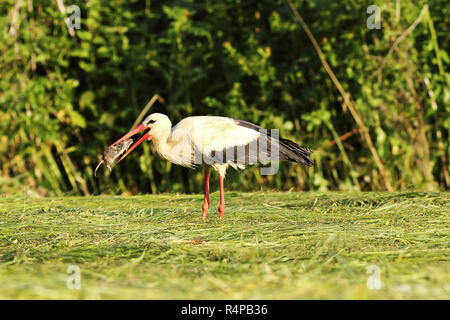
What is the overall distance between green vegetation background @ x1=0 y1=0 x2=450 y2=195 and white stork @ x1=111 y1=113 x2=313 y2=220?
63.0 inches

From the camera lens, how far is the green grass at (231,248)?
2.35 metres

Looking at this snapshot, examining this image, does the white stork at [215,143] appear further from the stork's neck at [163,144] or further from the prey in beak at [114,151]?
the prey in beak at [114,151]

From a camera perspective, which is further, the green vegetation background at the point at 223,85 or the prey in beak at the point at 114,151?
the green vegetation background at the point at 223,85

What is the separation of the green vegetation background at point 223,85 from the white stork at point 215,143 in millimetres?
1601

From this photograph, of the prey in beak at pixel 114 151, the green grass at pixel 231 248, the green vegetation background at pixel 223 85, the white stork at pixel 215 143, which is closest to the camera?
the green grass at pixel 231 248

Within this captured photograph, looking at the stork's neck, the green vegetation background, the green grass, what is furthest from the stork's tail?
the green vegetation background

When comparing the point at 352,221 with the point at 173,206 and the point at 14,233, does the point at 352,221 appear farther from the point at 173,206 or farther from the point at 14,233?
the point at 14,233

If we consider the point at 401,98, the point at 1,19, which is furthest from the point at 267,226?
the point at 1,19

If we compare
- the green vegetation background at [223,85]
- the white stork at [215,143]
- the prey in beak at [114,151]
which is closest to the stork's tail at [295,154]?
the white stork at [215,143]

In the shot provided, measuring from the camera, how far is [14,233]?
143 inches

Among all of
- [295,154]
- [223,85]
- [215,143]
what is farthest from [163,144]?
[223,85]

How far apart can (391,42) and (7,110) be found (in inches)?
152

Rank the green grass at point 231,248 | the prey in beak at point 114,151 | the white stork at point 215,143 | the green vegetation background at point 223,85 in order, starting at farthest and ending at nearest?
the green vegetation background at point 223,85 < the prey in beak at point 114,151 < the white stork at point 215,143 < the green grass at point 231,248

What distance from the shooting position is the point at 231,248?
10.3 feet
